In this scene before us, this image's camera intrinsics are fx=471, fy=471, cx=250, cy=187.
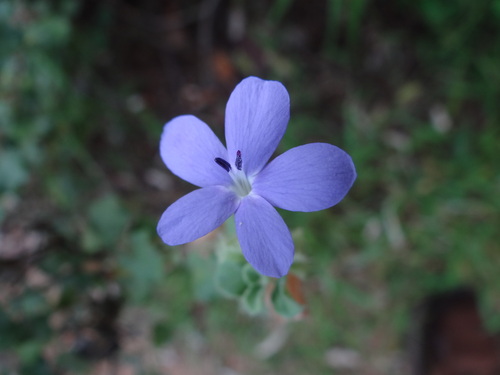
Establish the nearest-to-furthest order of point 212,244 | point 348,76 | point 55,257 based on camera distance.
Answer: point 212,244 < point 55,257 < point 348,76

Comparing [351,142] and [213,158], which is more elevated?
[213,158]

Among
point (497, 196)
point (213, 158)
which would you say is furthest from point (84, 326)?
point (497, 196)

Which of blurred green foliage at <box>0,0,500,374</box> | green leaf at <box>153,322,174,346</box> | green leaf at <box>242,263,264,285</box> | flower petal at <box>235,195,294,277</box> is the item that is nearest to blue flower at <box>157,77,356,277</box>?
flower petal at <box>235,195,294,277</box>

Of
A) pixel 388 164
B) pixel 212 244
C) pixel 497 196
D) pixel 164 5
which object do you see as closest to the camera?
pixel 212 244

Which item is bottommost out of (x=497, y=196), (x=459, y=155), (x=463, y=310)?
(x=463, y=310)

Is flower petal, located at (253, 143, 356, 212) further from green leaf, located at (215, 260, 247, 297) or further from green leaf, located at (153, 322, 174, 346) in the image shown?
green leaf, located at (153, 322, 174, 346)

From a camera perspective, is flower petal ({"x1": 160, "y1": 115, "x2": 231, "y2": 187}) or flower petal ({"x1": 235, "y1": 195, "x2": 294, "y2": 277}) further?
flower petal ({"x1": 160, "y1": 115, "x2": 231, "y2": 187})

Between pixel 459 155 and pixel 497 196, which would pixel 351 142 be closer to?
pixel 459 155

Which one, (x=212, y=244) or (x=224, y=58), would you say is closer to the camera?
(x=212, y=244)
